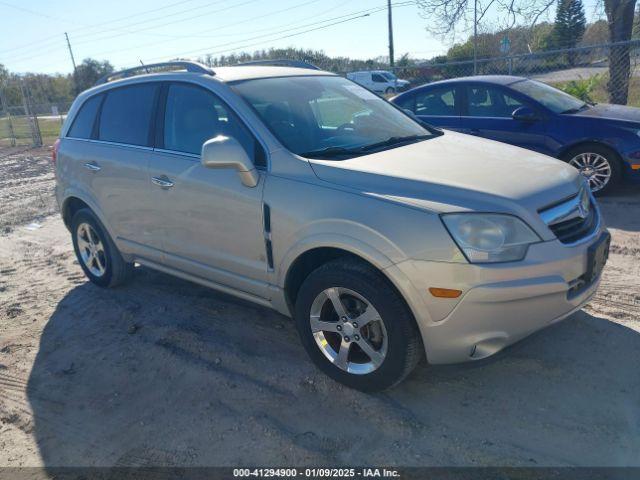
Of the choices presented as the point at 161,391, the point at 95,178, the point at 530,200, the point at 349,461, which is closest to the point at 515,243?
the point at 530,200

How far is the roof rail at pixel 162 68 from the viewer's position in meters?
3.95

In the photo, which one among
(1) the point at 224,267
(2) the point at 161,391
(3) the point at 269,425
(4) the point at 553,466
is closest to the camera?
(4) the point at 553,466

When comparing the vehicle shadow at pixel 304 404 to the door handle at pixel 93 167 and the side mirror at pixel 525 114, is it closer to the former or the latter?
the door handle at pixel 93 167

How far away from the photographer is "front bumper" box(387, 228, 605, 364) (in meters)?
2.62

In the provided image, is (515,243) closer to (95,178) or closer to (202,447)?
(202,447)

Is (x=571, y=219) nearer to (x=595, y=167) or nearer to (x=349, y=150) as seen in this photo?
(x=349, y=150)

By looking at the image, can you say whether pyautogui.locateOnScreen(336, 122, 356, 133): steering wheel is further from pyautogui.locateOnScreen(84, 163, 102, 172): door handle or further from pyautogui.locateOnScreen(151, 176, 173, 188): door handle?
pyautogui.locateOnScreen(84, 163, 102, 172): door handle

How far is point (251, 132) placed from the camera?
11.3 feet

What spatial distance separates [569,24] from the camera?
17328 mm

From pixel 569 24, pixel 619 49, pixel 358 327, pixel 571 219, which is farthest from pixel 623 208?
pixel 569 24

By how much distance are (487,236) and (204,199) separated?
1902 mm

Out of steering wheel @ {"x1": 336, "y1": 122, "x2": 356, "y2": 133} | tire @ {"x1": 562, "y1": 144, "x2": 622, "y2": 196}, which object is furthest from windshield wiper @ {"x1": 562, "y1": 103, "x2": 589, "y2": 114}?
steering wheel @ {"x1": 336, "y1": 122, "x2": 356, "y2": 133}

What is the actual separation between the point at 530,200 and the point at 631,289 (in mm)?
2027

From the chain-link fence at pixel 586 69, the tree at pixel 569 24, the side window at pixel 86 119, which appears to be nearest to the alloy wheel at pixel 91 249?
the side window at pixel 86 119
